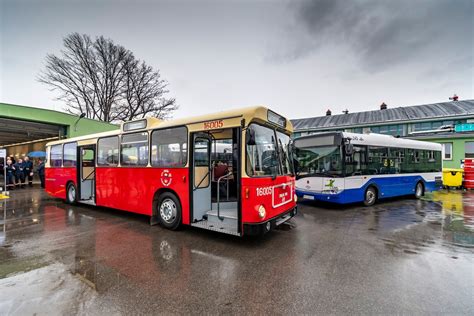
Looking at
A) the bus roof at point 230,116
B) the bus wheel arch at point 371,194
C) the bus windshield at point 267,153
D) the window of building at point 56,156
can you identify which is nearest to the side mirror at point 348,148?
the bus wheel arch at point 371,194

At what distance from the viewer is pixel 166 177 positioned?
5.49 metres

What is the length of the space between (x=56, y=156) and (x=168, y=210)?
23.8 ft

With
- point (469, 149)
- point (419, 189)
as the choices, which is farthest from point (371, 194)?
point (469, 149)

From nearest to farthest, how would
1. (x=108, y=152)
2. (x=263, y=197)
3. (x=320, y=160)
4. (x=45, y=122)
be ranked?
(x=263, y=197)
(x=108, y=152)
(x=320, y=160)
(x=45, y=122)

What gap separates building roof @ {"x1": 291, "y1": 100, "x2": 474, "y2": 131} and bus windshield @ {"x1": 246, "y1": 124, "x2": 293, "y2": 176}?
22082mm

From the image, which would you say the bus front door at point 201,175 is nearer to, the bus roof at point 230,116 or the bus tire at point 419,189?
the bus roof at point 230,116

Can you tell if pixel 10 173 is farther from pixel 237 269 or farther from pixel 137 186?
pixel 237 269

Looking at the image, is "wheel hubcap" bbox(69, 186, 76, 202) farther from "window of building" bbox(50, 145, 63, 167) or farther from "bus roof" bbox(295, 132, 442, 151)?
"bus roof" bbox(295, 132, 442, 151)

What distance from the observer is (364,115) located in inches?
1022

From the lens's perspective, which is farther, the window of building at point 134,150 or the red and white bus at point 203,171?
the window of building at point 134,150

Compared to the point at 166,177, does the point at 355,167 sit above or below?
above

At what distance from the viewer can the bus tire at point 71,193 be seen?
8.78 meters

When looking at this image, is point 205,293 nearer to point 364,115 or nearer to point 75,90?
point 75,90

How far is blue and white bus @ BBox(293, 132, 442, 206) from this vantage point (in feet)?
25.8
